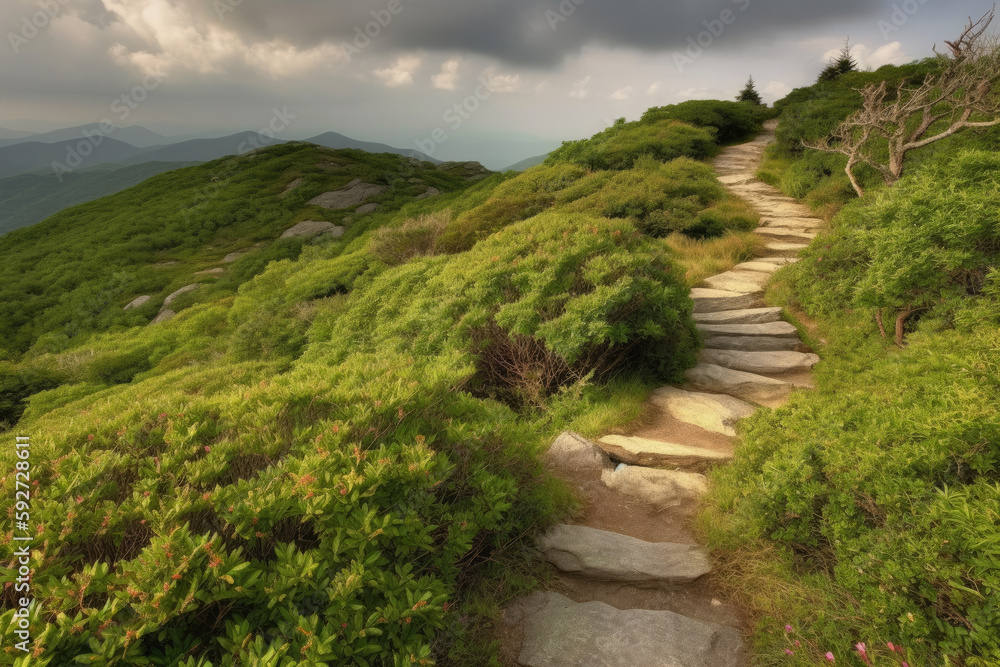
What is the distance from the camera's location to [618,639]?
288 cm

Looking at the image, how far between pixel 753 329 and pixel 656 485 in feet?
13.2

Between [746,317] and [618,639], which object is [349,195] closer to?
[746,317]

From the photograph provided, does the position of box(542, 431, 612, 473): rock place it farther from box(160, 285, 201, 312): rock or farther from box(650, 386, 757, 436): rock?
box(160, 285, 201, 312): rock

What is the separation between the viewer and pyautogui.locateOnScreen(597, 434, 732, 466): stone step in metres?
4.65

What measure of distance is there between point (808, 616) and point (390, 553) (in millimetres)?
2440

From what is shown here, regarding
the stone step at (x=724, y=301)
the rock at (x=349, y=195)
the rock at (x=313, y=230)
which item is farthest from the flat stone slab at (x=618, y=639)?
the rock at (x=349, y=195)

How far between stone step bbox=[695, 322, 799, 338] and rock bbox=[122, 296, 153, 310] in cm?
2380

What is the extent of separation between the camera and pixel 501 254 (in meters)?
7.00

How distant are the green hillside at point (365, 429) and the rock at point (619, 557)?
26 cm

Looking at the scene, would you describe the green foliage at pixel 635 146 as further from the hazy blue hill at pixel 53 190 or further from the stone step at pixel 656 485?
the hazy blue hill at pixel 53 190

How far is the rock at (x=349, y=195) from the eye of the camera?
31.2 meters

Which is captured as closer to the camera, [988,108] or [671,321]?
[671,321]

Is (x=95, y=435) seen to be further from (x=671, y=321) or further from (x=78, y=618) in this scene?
(x=671, y=321)

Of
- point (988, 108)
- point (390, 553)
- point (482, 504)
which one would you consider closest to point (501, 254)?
point (482, 504)
